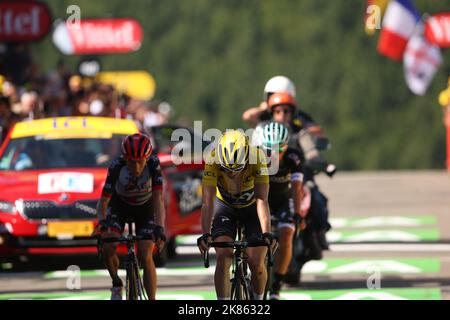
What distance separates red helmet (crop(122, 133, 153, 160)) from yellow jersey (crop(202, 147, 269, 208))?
54 centimetres

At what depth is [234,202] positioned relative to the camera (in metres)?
10.8

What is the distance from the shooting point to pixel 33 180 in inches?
591

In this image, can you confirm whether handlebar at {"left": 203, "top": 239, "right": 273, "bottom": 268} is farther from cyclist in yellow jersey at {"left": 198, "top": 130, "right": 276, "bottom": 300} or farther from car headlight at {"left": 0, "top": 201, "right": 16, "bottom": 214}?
car headlight at {"left": 0, "top": 201, "right": 16, "bottom": 214}

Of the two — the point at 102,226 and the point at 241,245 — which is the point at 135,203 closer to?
the point at 102,226

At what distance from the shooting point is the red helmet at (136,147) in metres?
10.7

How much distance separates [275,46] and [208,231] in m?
26.8

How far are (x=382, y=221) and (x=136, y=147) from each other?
10976 mm

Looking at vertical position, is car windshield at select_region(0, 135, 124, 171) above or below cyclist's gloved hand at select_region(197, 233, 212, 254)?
above

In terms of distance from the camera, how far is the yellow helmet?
10.1 m

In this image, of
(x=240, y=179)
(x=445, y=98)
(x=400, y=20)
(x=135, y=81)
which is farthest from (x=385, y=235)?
(x=135, y=81)

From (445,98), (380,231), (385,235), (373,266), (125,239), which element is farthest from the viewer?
(445,98)

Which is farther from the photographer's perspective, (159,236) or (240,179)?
(240,179)

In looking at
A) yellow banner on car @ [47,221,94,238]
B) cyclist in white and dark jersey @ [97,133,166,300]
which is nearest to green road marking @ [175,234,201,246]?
yellow banner on car @ [47,221,94,238]
